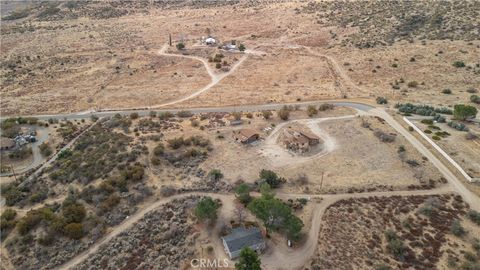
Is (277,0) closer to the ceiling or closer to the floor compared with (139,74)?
closer to the ceiling

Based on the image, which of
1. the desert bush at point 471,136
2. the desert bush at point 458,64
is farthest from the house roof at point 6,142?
the desert bush at point 458,64

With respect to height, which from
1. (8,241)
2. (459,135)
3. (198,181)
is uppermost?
(459,135)

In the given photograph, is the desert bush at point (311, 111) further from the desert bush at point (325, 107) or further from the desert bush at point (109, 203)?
the desert bush at point (109, 203)

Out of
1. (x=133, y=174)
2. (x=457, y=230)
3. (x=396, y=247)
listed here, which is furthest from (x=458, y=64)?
(x=133, y=174)

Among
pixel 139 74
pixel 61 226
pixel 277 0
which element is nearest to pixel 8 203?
pixel 61 226

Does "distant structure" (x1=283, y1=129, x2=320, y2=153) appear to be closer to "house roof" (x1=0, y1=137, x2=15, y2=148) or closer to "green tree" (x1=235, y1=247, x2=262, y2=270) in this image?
"green tree" (x1=235, y1=247, x2=262, y2=270)

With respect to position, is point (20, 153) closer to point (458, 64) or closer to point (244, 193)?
point (244, 193)

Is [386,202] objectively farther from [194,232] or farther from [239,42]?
[239,42]
